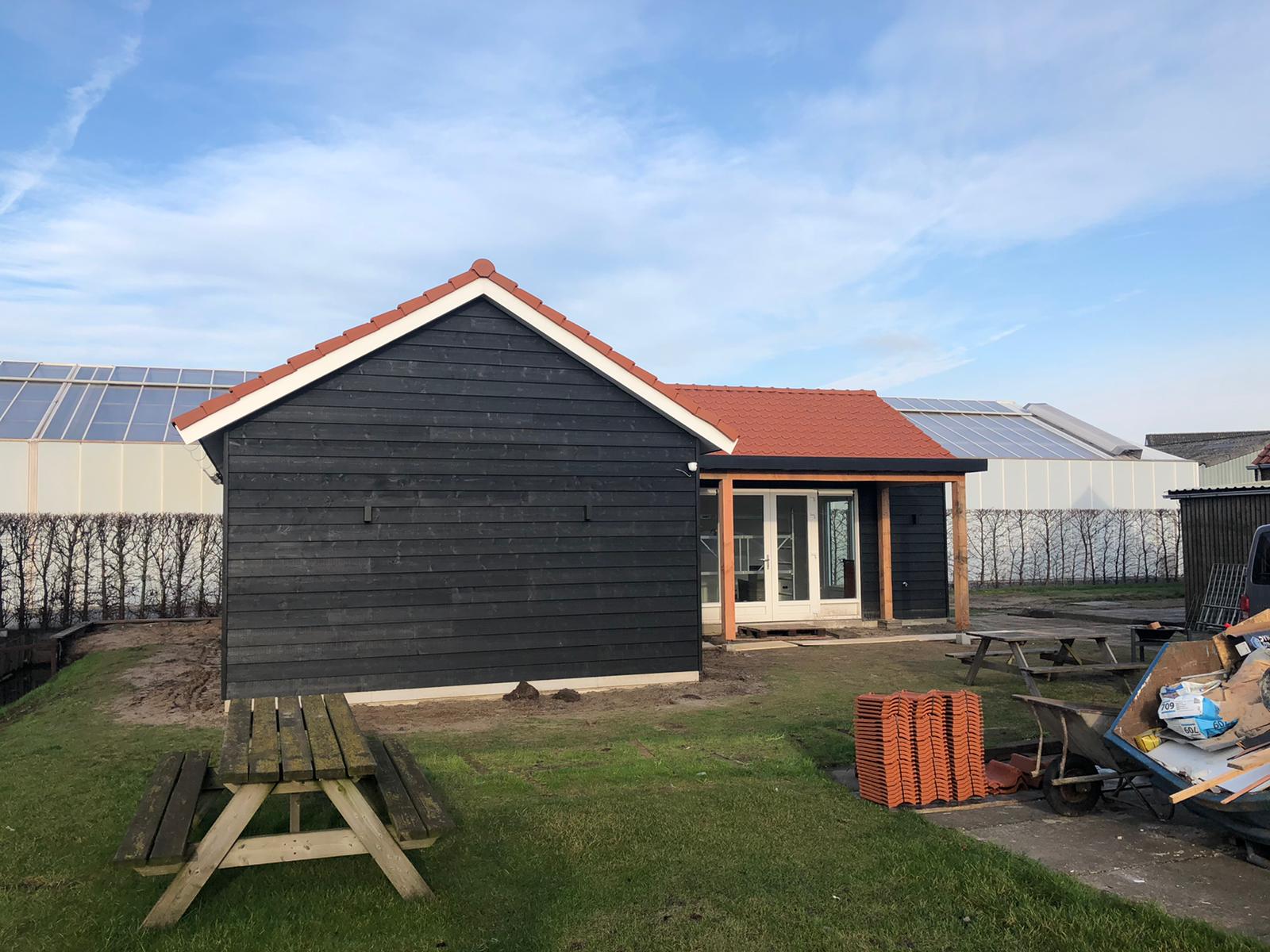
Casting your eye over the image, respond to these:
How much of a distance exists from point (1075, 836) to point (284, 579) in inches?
296

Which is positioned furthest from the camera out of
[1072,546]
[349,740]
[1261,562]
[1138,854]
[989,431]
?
[989,431]

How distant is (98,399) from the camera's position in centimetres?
2436

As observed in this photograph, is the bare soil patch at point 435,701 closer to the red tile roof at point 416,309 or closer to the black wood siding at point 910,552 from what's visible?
the red tile roof at point 416,309

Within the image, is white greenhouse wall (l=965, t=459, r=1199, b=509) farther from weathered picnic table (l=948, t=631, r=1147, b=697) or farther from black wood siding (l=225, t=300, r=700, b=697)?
black wood siding (l=225, t=300, r=700, b=697)

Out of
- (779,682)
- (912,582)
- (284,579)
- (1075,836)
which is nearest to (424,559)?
(284,579)

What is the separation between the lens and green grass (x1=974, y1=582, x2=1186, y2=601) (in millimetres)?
22172

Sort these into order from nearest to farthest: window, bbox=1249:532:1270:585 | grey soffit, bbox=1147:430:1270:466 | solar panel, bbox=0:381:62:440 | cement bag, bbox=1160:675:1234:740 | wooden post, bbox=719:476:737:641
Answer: cement bag, bbox=1160:675:1234:740 → window, bbox=1249:532:1270:585 → wooden post, bbox=719:476:737:641 → solar panel, bbox=0:381:62:440 → grey soffit, bbox=1147:430:1270:466

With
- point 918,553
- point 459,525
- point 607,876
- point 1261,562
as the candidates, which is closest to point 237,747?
point 607,876

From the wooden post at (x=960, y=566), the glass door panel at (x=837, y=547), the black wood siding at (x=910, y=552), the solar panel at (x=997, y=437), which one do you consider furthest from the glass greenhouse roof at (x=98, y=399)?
the solar panel at (x=997, y=437)

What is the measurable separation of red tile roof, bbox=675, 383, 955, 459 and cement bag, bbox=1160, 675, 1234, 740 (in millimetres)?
9528

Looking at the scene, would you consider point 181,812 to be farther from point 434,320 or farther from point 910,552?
point 910,552

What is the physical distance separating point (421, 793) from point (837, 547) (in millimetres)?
13207

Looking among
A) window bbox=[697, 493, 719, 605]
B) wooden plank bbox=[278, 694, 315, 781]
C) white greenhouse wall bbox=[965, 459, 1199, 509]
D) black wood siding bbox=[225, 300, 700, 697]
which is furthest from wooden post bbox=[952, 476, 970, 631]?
wooden plank bbox=[278, 694, 315, 781]

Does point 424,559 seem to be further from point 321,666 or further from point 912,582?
point 912,582
